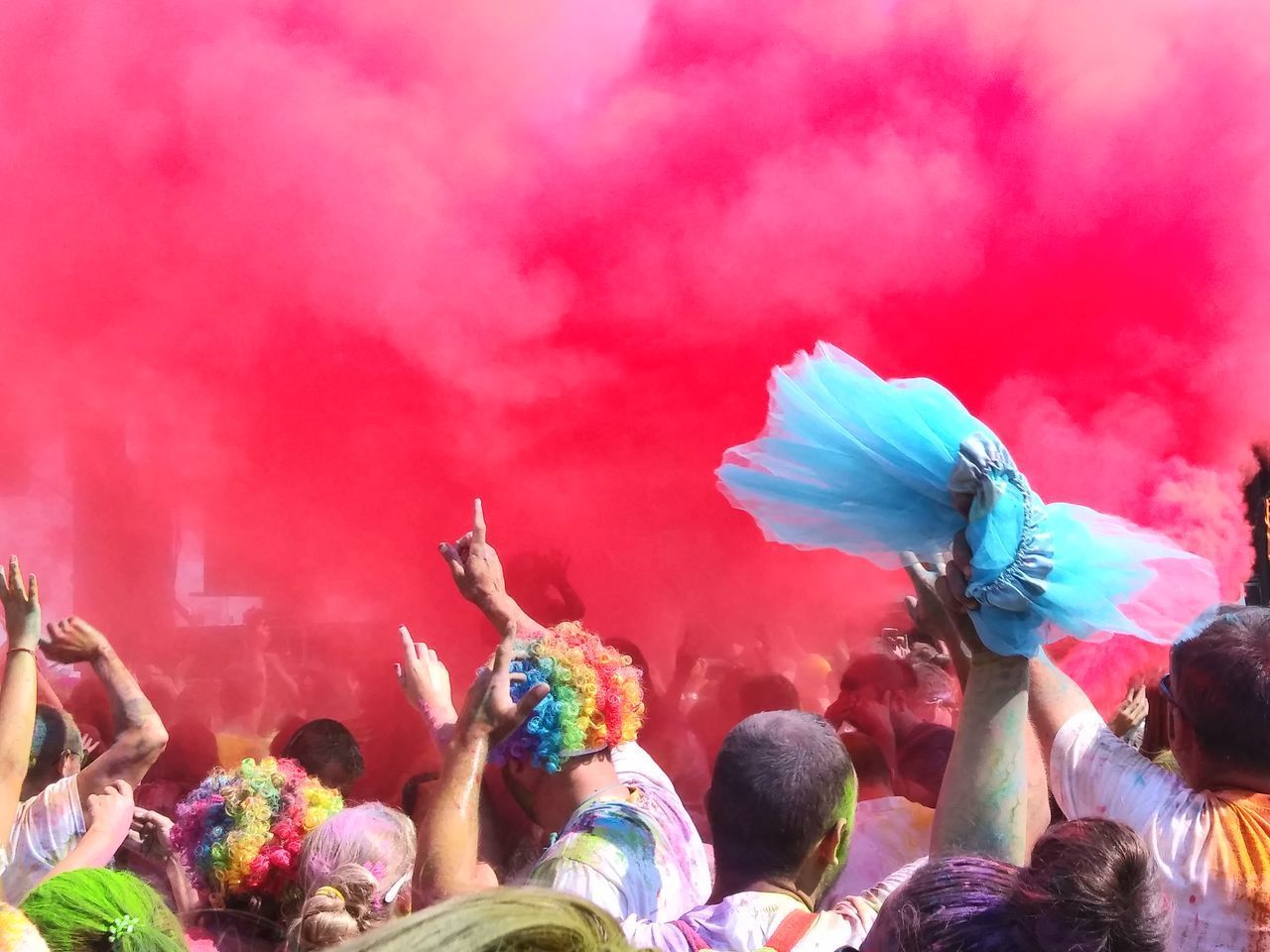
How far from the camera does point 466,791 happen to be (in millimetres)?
1859

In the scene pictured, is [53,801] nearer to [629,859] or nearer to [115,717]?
[115,717]

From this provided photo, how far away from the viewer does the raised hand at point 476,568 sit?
2.79m

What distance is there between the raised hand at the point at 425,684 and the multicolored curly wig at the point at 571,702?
6.1 inches

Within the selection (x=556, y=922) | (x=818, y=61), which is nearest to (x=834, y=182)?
(x=818, y=61)

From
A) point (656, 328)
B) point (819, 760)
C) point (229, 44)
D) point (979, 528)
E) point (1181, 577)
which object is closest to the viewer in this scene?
point (979, 528)

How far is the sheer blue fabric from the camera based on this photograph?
1.52 m

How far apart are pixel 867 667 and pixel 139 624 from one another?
218 cm

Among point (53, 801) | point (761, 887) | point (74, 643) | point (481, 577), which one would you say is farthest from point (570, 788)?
point (74, 643)

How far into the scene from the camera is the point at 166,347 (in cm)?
328

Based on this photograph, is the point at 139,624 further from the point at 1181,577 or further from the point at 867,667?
the point at 1181,577

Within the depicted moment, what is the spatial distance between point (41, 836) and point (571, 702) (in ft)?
3.53

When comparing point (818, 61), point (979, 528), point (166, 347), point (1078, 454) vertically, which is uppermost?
point (818, 61)

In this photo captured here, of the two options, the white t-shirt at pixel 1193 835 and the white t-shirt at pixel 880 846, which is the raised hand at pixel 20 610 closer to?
the white t-shirt at pixel 880 846

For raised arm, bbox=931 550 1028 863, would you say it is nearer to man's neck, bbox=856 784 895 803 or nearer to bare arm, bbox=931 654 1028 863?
bare arm, bbox=931 654 1028 863
